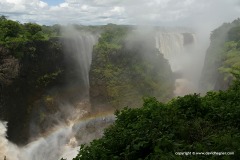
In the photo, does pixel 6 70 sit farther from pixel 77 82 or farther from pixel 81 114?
pixel 77 82

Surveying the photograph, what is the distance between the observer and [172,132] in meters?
11.9

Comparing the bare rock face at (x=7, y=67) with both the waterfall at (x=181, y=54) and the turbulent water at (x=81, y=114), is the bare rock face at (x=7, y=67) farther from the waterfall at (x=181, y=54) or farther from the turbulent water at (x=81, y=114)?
the waterfall at (x=181, y=54)

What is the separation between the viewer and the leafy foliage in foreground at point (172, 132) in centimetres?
1036

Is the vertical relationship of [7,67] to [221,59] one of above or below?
above

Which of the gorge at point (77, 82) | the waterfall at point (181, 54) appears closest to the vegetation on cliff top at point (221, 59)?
the gorge at point (77, 82)

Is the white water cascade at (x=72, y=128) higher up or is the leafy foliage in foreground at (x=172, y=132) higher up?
the leafy foliage in foreground at (x=172, y=132)

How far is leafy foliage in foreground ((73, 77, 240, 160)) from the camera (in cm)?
1036

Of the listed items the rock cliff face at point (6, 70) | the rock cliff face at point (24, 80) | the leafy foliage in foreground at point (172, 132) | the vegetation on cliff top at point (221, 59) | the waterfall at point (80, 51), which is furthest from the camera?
the waterfall at point (80, 51)

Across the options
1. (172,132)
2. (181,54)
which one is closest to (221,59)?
(181,54)

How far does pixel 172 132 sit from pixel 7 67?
28344 mm

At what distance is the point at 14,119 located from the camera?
36.4m

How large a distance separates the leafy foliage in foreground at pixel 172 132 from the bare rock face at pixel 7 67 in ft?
→ 78.9

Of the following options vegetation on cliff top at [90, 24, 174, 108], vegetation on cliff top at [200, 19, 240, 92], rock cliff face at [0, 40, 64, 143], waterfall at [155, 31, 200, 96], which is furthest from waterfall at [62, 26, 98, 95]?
vegetation on cliff top at [200, 19, 240, 92]

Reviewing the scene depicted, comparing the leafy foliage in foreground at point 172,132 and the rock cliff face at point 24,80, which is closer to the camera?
the leafy foliage in foreground at point 172,132
